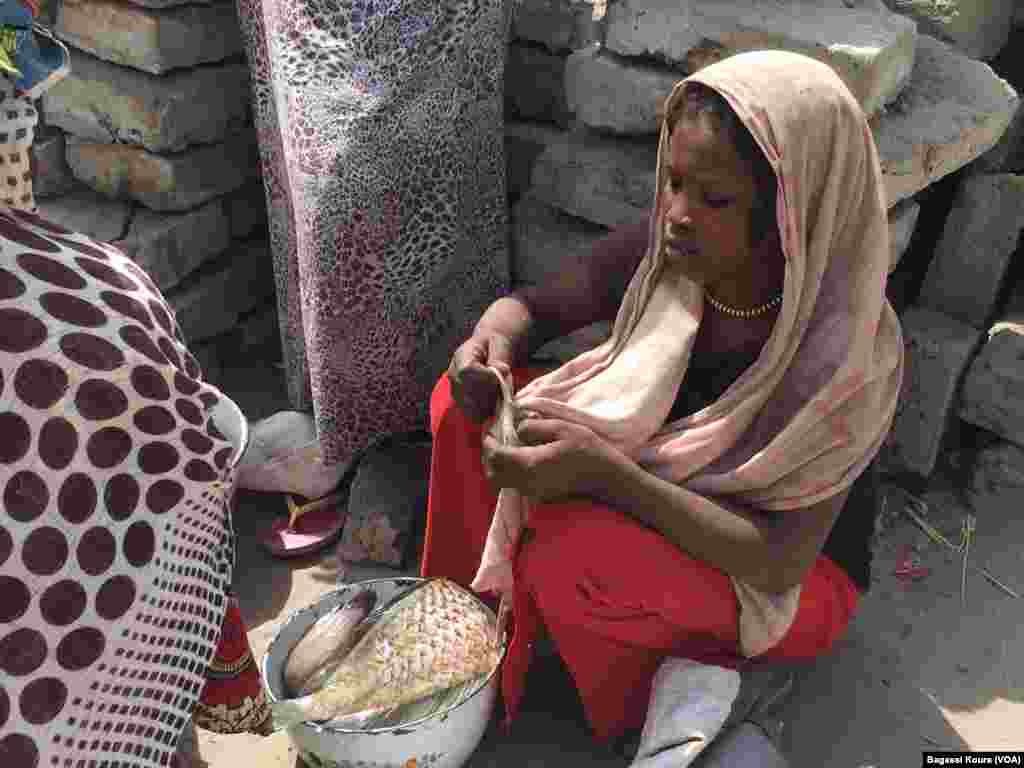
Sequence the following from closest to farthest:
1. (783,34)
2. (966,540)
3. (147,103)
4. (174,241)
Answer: (783,34)
(966,540)
(147,103)
(174,241)

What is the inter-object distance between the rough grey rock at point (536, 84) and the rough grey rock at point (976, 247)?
1.13 meters

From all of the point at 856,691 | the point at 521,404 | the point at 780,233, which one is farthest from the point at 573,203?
the point at 856,691

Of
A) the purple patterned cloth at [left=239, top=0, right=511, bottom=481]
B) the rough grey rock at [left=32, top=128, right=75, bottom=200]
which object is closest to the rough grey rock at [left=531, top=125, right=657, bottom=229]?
the purple patterned cloth at [left=239, top=0, right=511, bottom=481]

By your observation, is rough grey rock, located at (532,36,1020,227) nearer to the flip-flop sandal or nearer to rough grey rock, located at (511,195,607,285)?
rough grey rock, located at (511,195,607,285)

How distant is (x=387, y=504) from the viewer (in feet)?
8.58

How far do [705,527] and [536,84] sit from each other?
1.51 meters

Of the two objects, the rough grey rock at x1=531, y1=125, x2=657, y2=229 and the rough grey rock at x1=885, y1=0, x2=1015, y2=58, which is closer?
the rough grey rock at x1=531, y1=125, x2=657, y2=229

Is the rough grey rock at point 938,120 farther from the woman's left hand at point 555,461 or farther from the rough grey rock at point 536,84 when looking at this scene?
the woman's left hand at point 555,461

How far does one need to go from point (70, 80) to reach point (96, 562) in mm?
2180

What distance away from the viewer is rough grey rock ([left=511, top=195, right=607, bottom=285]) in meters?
2.66

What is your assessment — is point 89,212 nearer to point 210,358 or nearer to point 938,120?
point 210,358

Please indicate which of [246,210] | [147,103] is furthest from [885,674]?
[147,103]

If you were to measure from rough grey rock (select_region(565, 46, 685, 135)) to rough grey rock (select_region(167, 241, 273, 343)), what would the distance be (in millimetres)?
1314

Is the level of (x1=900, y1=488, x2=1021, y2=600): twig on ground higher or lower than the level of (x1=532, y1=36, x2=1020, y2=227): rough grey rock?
lower
